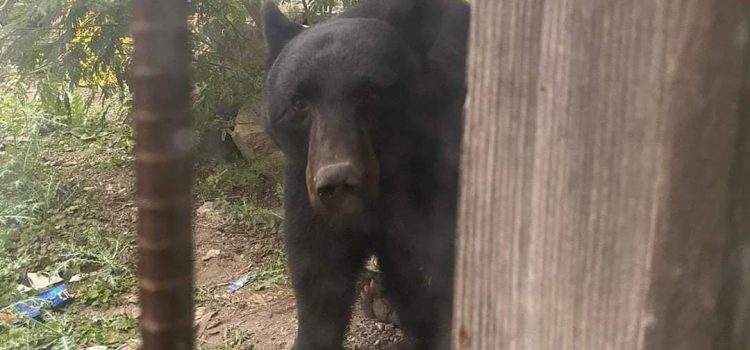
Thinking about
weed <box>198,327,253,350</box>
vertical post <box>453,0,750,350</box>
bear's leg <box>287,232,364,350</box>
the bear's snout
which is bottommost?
weed <box>198,327,253,350</box>

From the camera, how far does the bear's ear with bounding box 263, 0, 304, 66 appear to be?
1.85 meters

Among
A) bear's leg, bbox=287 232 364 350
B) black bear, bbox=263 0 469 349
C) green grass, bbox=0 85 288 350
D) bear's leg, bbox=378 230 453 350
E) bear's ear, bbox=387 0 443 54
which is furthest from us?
green grass, bbox=0 85 288 350

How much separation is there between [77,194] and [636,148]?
237cm

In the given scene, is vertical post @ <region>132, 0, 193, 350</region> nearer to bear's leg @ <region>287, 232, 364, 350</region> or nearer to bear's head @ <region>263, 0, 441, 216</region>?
bear's head @ <region>263, 0, 441, 216</region>

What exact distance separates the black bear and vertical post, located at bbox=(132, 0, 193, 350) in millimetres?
724

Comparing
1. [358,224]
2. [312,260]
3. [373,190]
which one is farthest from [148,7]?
[312,260]

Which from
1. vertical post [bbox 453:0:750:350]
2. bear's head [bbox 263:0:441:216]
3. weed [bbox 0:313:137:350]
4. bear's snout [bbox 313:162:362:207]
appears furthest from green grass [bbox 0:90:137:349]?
vertical post [bbox 453:0:750:350]

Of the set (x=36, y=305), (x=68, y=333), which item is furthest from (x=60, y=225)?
(x=68, y=333)

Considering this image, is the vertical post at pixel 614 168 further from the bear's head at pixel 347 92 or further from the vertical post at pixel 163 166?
the bear's head at pixel 347 92

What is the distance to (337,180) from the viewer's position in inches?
57.9

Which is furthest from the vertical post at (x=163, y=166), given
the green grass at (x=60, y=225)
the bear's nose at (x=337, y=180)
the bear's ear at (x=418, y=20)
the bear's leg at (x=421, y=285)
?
the green grass at (x=60, y=225)

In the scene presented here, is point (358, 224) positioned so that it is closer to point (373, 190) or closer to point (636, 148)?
point (373, 190)

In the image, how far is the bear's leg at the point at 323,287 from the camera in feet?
5.83

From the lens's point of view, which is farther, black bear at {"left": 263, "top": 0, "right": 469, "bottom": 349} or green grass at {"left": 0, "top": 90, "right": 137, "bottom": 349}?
green grass at {"left": 0, "top": 90, "right": 137, "bottom": 349}
